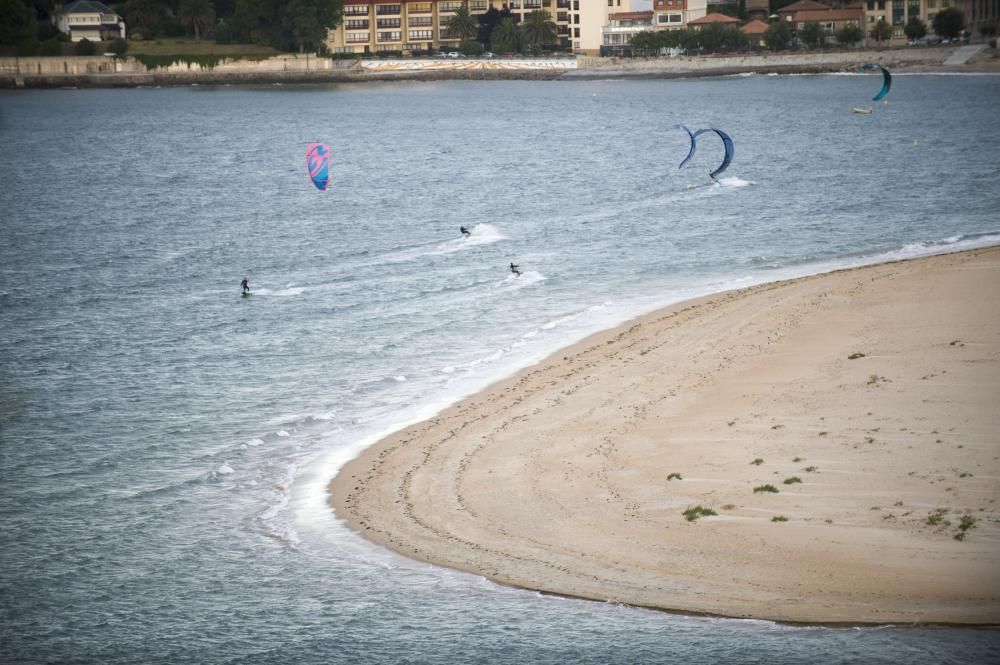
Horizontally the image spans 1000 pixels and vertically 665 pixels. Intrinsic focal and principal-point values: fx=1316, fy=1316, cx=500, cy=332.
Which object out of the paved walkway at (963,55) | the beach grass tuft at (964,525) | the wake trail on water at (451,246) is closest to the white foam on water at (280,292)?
the wake trail on water at (451,246)

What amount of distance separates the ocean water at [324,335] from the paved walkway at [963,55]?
92.8m

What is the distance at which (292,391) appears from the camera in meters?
33.5

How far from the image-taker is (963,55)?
196500 millimetres

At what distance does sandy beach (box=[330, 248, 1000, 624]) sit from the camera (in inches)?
789

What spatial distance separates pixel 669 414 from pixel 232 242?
36.0 metres


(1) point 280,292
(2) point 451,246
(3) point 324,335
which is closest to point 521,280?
(1) point 280,292

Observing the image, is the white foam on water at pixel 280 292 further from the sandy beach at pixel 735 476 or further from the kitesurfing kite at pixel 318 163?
the kitesurfing kite at pixel 318 163

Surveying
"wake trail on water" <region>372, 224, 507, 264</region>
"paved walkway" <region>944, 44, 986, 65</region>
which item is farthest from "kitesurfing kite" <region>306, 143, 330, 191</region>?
"paved walkway" <region>944, 44, 986, 65</region>

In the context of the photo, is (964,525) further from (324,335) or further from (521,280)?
(521,280)

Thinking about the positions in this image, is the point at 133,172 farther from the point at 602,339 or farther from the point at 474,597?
the point at 474,597

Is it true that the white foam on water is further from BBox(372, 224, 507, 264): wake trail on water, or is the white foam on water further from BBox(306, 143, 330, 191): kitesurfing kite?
BBox(306, 143, 330, 191): kitesurfing kite

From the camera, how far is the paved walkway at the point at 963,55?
195500 mm

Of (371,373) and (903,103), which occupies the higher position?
(903,103)

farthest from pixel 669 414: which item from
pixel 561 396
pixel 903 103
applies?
pixel 903 103
